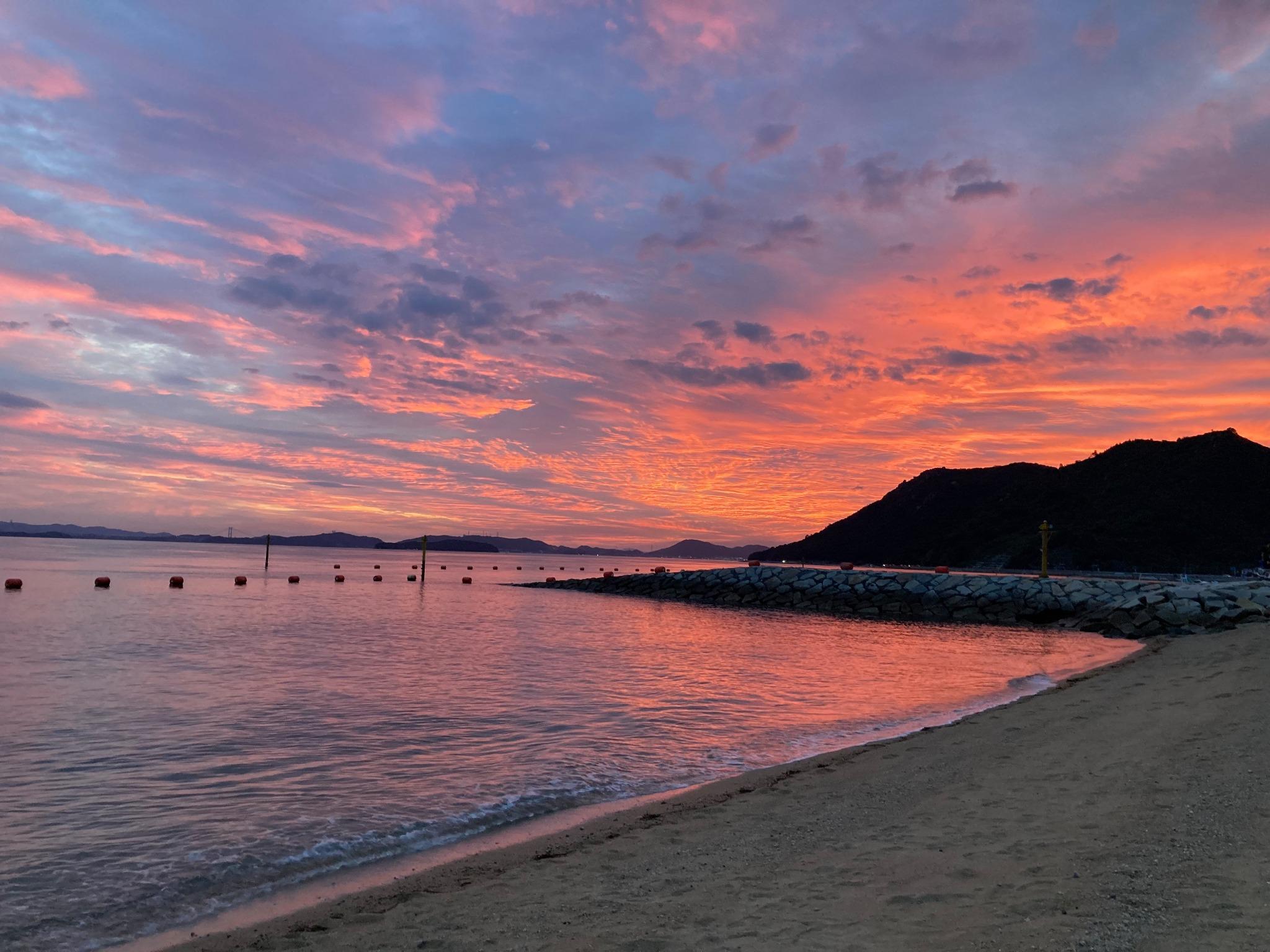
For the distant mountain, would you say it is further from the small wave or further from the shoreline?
the shoreline

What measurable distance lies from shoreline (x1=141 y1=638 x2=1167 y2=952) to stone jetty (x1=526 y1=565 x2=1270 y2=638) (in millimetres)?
27540

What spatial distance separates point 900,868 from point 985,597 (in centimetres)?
3966

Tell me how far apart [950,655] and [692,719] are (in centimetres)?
1334

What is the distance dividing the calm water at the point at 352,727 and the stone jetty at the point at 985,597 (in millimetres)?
3823

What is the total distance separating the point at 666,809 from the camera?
817 cm

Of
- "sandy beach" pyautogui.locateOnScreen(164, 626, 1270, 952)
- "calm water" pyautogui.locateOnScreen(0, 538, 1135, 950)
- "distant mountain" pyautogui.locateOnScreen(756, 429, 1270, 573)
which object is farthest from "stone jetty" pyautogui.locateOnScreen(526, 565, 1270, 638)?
"distant mountain" pyautogui.locateOnScreen(756, 429, 1270, 573)

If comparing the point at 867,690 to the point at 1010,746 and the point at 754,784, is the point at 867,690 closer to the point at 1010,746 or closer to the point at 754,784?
the point at 1010,746

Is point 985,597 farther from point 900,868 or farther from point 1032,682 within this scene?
point 900,868

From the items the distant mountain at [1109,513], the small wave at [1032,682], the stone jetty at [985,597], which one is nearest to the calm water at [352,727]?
the small wave at [1032,682]

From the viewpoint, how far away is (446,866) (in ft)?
21.7

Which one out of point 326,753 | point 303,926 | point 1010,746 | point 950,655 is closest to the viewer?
point 303,926

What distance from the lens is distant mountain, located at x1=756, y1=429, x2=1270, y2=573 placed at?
256 feet

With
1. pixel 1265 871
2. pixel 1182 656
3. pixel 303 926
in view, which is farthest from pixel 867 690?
pixel 303 926

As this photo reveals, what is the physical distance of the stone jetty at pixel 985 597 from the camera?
30.0m
